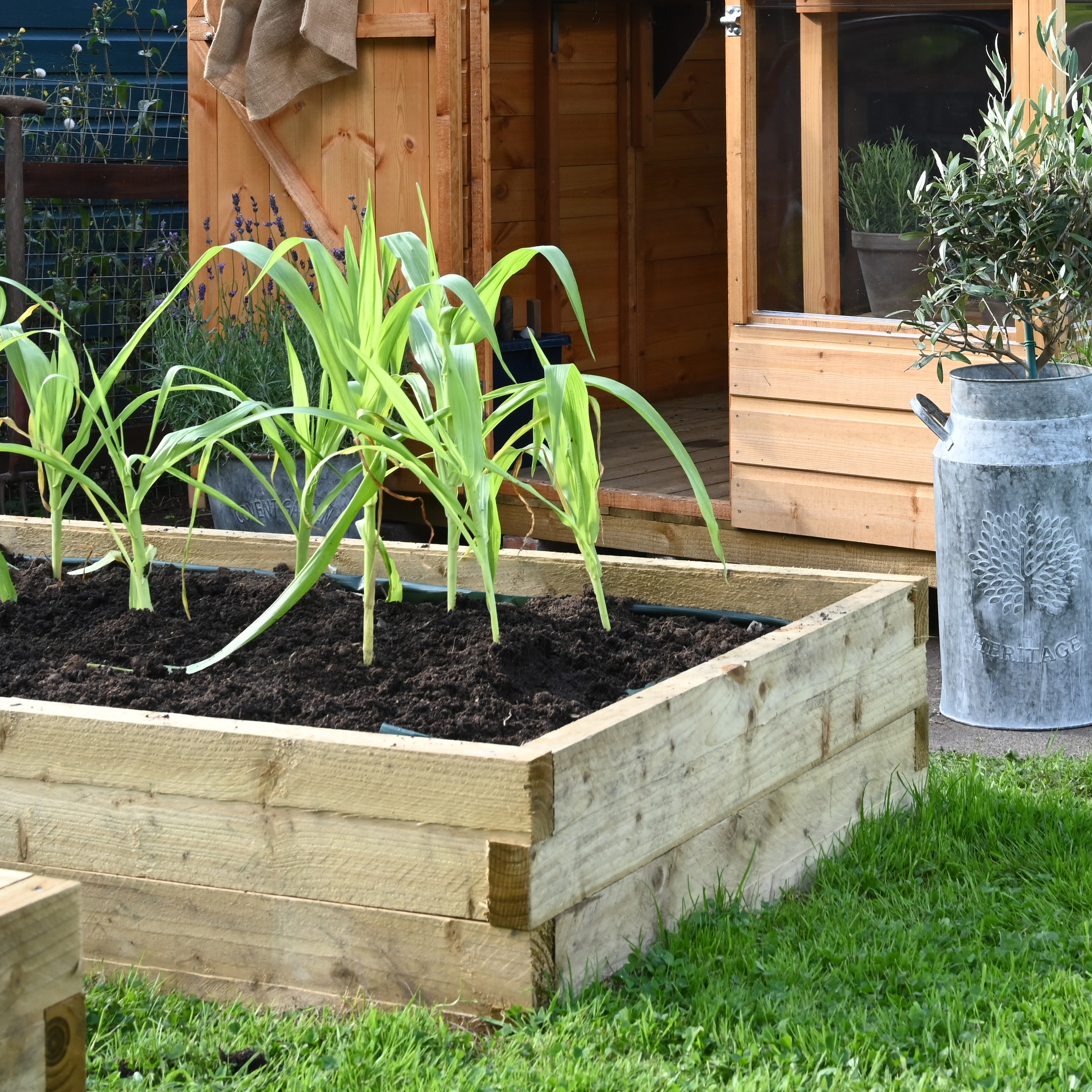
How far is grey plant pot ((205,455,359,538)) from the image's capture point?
5004mm

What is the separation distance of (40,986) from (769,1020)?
3.41 feet

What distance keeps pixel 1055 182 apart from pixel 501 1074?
243cm

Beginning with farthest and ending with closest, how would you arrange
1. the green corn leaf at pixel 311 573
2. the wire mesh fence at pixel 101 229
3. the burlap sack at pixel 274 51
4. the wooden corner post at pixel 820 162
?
the wire mesh fence at pixel 101 229 < the burlap sack at pixel 274 51 < the wooden corner post at pixel 820 162 < the green corn leaf at pixel 311 573

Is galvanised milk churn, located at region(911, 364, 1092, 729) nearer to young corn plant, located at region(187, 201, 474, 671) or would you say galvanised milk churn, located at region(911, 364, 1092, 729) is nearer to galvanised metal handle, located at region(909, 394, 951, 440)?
galvanised metal handle, located at region(909, 394, 951, 440)

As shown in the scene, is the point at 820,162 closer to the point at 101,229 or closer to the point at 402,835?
the point at 402,835

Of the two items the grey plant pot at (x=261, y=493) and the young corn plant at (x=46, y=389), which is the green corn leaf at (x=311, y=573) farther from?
the grey plant pot at (x=261, y=493)

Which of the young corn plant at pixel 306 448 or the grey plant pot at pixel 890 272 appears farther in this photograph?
the grey plant pot at pixel 890 272

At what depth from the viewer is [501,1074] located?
6.59ft

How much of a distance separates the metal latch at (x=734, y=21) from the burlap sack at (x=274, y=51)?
1.43 metres

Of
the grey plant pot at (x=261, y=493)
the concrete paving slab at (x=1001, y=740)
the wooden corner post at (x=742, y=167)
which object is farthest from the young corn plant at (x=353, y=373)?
the grey plant pot at (x=261, y=493)

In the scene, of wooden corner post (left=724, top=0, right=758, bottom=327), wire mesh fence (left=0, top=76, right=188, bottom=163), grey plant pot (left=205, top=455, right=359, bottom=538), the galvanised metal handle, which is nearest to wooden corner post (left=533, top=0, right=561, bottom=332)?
wire mesh fence (left=0, top=76, right=188, bottom=163)

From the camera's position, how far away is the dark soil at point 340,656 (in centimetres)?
256

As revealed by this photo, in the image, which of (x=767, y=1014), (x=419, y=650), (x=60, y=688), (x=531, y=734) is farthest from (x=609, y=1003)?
(x=60, y=688)

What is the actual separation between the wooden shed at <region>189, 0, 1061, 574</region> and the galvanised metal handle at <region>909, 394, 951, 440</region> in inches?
15.9
